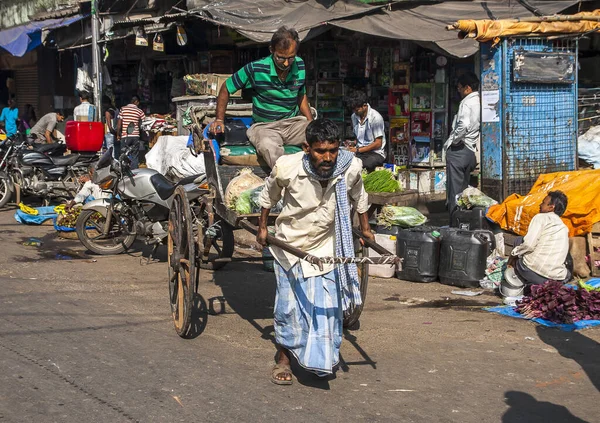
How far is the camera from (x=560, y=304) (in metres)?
6.88

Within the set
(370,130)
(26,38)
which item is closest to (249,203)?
(370,130)

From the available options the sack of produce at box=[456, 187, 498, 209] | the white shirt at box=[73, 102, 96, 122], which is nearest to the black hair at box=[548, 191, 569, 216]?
the sack of produce at box=[456, 187, 498, 209]

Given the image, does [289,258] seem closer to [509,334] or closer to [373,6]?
[509,334]

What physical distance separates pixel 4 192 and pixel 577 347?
34.4ft

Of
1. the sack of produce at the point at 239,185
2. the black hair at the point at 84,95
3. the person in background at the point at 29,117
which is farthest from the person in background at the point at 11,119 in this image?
the sack of produce at the point at 239,185

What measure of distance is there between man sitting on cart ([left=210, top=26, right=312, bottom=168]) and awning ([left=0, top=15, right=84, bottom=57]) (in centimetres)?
1170

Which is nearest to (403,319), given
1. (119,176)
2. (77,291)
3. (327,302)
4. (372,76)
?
(327,302)

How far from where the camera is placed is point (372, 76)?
44.1ft

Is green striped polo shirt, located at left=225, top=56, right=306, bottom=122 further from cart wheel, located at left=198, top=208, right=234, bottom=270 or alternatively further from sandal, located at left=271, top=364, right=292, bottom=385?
sandal, located at left=271, top=364, right=292, bottom=385

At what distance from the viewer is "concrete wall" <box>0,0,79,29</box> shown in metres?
22.9

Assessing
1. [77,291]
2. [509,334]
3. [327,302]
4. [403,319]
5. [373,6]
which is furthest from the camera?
[373,6]

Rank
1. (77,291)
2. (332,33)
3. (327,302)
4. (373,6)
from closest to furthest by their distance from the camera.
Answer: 1. (327,302)
2. (77,291)
3. (373,6)
4. (332,33)

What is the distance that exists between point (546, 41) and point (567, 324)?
4088mm

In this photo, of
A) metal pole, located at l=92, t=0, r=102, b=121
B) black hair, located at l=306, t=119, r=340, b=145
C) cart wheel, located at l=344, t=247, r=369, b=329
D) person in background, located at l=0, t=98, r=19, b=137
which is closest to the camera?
black hair, located at l=306, t=119, r=340, b=145
